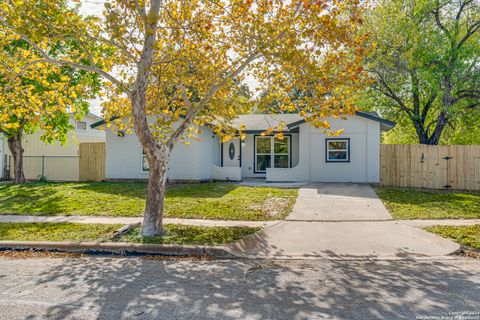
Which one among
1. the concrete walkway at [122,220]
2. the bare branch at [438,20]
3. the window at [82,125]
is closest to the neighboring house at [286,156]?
the bare branch at [438,20]

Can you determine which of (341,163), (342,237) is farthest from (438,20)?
(342,237)

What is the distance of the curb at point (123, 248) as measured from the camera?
6.34 m

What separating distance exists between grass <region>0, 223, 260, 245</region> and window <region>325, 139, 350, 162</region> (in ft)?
32.6

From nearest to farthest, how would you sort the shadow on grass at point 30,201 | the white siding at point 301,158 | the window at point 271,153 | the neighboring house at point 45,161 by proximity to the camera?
1. the shadow on grass at point 30,201
2. the white siding at point 301,158
3. the window at point 271,153
4. the neighboring house at point 45,161

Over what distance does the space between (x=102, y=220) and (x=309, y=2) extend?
22.8 feet

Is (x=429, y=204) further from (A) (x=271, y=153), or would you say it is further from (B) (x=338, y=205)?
(A) (x=271, y=153)

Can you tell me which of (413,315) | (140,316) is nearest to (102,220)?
(140,316)

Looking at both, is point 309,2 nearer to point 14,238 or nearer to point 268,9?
point 268,9

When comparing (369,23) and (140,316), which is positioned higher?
(369,23)

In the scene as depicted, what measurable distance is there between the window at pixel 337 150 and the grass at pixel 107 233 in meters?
9.95

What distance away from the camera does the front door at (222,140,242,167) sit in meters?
19.4

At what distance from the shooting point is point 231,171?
58.4 ft

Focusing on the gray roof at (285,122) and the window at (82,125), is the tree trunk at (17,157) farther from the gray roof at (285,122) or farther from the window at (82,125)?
the gray roof at (285,122)

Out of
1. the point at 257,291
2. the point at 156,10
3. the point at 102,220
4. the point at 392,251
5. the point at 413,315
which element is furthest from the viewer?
the point at 102,220
